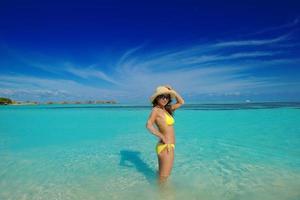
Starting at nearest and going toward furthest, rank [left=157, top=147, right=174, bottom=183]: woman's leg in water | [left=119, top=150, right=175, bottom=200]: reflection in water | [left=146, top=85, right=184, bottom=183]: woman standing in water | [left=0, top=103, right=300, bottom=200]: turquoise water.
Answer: [left=146, top=85, right=184, bottom=183]: woman standing in water, [left=157, top=147, right=174, bottom=183]: woman's leg in water, [left=119, top=150, right=175, bottom=200]: reflection in water, [left=0, top=103, right=300, bottom=200]: turquoise water

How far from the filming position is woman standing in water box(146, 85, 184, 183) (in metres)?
4.61

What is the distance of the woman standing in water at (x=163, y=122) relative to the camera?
4.61 metres

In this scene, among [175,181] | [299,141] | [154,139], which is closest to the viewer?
[175,181]

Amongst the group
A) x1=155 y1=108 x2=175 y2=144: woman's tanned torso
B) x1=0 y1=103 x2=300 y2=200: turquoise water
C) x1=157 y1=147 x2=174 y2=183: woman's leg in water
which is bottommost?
x1=0 y1=103 x2=300 y2=200: turquoise water

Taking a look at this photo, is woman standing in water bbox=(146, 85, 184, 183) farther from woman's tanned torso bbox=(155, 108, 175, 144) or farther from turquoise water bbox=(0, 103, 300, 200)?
turquoise water bbox=(0, 103, 300, 200)

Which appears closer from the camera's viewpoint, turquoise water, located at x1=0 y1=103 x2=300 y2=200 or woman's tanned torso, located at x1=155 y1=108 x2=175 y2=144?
woman's tanned torso, located at x1=155 y1=108 x2=175 y2=144

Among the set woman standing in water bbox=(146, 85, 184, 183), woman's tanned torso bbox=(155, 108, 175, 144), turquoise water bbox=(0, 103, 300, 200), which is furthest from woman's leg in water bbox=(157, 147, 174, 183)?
turquoise water bbox=(0, 103, 300, 200)

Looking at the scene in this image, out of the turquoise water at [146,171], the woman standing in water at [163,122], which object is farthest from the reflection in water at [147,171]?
the woman standing in water at [163,122]

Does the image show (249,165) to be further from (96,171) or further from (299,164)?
(96,171)

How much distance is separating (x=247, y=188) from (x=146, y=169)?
2.50 meters

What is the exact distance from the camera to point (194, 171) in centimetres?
634

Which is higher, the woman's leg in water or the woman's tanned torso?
the woman's tanned torso

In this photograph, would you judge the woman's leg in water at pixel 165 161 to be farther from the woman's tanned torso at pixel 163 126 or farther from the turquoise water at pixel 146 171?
the turquoise water at pixel 146 171

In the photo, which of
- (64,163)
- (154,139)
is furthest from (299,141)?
(64,163)
